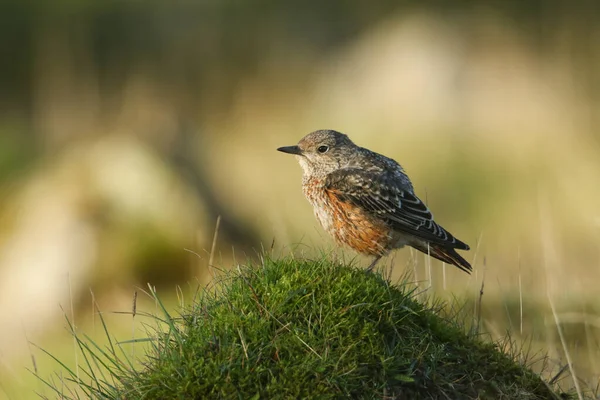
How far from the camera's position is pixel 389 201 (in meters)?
5.98

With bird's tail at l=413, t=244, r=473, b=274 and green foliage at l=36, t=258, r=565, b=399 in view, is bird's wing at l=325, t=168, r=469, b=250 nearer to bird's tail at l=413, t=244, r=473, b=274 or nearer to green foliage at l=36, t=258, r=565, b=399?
bird's tail at l=413, t=244, r=473, b=274

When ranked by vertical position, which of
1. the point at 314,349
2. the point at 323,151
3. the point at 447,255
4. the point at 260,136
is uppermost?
the point at 323,151

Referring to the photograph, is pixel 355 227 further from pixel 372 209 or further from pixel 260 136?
pixel 260 136

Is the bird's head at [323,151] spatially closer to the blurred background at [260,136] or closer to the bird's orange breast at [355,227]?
the bird's orange breast at [355,227]

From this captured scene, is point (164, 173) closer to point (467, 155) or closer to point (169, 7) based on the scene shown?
point (467, 155)

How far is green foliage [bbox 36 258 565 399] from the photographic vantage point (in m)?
3.60

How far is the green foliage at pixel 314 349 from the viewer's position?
360cm

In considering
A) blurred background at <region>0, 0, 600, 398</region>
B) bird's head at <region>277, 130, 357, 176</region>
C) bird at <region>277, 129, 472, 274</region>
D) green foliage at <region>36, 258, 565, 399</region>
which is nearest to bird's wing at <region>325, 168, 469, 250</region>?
bird at <region>277, 129, 472, 274</region>

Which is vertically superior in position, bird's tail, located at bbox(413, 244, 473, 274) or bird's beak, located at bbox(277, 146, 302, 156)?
bird's beak, located at bbox(277, 146, 302, 156)

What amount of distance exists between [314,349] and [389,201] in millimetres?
2496

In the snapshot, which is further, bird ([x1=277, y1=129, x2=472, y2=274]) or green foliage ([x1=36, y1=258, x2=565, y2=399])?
bird ([x1=277, y1=129, x2=472, y2=274])

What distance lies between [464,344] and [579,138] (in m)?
14.1

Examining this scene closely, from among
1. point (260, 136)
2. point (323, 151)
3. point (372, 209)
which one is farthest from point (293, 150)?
point (260, 136)

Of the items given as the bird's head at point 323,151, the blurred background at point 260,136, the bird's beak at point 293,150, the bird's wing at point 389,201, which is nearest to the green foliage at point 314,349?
the blurred background at point 260,136
